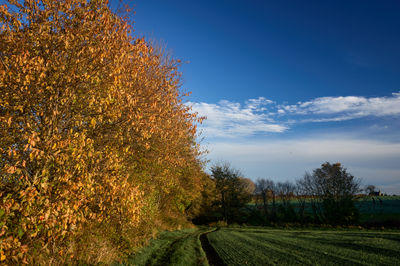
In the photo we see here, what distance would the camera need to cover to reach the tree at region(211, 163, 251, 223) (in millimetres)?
70006

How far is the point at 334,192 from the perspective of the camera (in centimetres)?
6656

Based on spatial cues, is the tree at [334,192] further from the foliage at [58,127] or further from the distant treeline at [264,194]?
the foliage at [58,127]

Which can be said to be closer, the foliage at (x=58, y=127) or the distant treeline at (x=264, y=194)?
the foliage at (x=58, y=127)

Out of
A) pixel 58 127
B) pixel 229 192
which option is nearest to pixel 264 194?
pixel 229 192

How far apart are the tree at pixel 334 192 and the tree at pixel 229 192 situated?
2007cm

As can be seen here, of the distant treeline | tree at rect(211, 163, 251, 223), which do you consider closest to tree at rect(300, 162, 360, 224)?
the distant treeline

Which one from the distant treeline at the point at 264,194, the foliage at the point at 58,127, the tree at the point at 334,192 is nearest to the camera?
the foliage at the point at 58,127

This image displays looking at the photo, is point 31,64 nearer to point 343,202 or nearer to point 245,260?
point 245,260

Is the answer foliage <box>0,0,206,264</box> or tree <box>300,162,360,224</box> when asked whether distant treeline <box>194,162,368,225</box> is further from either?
foliage <box>0,0,206,264</box>

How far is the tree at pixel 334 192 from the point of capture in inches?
2127

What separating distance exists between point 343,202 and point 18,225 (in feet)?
205

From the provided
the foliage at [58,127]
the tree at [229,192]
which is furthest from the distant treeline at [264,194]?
the foliage at [58,127]

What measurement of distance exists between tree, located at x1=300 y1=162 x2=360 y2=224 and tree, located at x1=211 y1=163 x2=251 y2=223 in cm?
2007

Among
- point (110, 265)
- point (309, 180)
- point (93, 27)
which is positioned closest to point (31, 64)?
point (93, 27)
